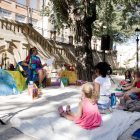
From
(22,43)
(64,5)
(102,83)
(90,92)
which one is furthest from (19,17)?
(90,92)

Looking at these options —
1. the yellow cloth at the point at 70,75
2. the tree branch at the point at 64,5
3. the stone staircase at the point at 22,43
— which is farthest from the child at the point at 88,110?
the stone staircase at the point at 22,43

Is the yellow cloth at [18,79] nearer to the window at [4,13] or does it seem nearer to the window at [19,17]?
the window at [4,13]

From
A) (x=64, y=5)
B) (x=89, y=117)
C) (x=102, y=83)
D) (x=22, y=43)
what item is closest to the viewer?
(x=89, y=117)

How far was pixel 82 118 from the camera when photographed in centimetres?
247

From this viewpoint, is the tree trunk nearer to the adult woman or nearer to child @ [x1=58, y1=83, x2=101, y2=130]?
the adult woman

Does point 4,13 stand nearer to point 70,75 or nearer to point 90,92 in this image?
point 70,75

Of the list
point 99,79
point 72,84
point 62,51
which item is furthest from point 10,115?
point 62,51

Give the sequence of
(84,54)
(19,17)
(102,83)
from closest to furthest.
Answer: (102,83)
(84,54)
(19,17)

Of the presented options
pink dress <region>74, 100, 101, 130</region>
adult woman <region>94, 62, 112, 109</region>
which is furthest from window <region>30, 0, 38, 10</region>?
pink dress <region>74, 100, 101, 130</region>

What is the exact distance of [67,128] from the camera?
8.10 ft

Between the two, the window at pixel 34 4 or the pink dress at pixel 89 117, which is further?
the window at pixel 34 4

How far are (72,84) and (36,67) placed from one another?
2.28 meters

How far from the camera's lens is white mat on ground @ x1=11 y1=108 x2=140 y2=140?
2186mm

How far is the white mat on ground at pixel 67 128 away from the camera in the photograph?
219cm
